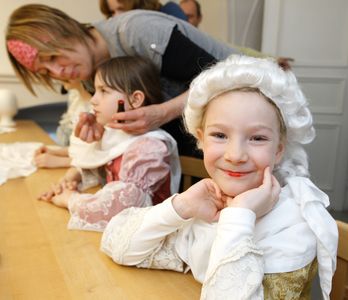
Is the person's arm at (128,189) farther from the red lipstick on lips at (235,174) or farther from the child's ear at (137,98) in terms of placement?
the red lipstick on lips at (235,174)

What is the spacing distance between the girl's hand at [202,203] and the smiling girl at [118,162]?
234mm

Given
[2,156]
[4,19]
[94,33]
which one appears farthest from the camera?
[4,19]

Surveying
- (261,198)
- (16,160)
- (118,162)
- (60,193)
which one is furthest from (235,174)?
(16,160)

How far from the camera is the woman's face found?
43.0 inches

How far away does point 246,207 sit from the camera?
0.50 metres

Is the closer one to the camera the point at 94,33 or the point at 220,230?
the point at 220,230

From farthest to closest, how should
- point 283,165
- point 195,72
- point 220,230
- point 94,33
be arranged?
point 94,33 → point 195,72 → point 283,165 → point 220,230

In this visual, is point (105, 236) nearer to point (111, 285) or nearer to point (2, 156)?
point (111, 285)

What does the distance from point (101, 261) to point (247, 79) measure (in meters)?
0.38

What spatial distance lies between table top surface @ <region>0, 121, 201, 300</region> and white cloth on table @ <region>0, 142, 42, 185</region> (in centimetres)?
28

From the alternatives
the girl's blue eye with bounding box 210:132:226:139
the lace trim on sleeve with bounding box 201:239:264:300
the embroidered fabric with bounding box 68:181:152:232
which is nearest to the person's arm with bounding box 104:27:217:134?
the embroidered fabric with bounding box 68:181:152:232

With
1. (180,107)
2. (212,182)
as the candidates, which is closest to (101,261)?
(212,182)

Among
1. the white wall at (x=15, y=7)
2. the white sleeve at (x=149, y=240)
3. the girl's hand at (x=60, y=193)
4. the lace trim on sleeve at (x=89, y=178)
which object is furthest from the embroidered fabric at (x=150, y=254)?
the white wall at (x=15, y=7)

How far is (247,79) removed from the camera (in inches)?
20.9
